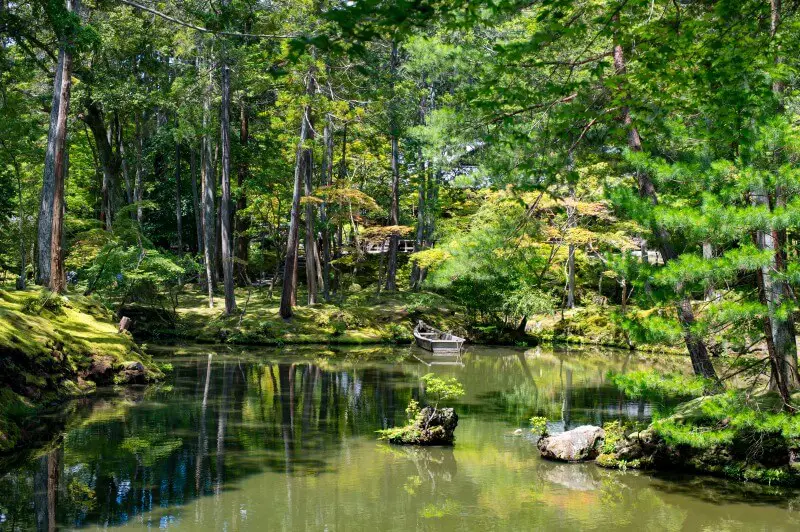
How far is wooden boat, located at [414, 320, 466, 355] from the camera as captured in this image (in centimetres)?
2388

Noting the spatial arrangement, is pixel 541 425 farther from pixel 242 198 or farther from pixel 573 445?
pixel 242 198

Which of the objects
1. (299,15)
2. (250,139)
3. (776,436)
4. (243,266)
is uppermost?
(299,15)

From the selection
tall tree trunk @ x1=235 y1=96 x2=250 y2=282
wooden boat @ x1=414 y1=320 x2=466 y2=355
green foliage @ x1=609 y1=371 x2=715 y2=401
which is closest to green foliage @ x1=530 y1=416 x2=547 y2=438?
green foliage @ x1=609 y1=371 x2=715 y2=401

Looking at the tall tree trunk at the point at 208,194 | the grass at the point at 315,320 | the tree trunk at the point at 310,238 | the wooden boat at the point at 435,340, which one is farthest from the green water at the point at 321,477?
the tall tree trunk at the point at 208,194

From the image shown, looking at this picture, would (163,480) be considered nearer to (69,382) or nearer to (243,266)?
(69,382)

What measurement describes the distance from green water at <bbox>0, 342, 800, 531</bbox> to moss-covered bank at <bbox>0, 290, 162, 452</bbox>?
529 mm

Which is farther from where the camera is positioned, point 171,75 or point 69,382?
point 171,75

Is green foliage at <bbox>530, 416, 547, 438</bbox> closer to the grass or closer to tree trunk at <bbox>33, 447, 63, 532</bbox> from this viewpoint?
tree trunk at <bbox>33, 447, 63, 532</bbox>

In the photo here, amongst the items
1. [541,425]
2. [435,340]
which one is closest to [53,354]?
[541,425]

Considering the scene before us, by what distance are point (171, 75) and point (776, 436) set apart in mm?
31457

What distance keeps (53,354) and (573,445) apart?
9563 millimetres

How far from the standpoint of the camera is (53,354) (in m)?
13.1

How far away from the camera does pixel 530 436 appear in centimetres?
1126

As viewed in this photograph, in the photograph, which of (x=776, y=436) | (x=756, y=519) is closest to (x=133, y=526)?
(x=756, y=519)
